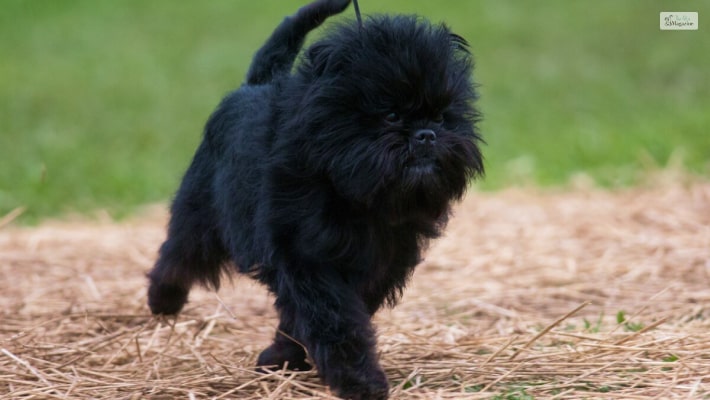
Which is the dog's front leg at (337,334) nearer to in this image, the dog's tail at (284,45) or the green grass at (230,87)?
the dog's tail at (284,45)

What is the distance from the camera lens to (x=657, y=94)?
42.7 ft

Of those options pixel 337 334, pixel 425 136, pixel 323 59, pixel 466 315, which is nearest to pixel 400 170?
pixel 425 136

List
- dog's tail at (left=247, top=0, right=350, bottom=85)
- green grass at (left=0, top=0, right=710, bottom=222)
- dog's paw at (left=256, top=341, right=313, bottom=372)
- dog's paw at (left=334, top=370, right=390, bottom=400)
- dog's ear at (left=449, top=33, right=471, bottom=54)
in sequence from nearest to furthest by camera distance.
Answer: dog's paw at (left=334, top=370, right=390, bottom=400) → dog's ear at (left=449, top=33, right=471, bottom=54) → dog's paw at (left=256, top=341, right=313, bottom=372) → dog's tail at (left=247, top=0, right=350, bottom=85) → green grass at (left=0, top=0, right=710, bottom=222)

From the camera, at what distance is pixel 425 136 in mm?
3227

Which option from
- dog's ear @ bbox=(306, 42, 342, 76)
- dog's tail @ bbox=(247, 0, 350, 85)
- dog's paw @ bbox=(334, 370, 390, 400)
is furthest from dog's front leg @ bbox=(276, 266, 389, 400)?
dog's tail @ bbox=(247, 0, 350, 85)

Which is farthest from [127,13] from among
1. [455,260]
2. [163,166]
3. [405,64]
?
[405,64]

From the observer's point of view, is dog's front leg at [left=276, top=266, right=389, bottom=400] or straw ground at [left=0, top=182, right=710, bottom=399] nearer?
dog's front leg at [left=276, top=266, right=389, bottom=400]

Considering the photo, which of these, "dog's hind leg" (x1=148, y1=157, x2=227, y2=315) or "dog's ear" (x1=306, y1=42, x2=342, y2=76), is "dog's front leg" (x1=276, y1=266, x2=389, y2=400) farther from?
"dog's hind leg" (x1=148, y1=157, x2=227, y2=315)

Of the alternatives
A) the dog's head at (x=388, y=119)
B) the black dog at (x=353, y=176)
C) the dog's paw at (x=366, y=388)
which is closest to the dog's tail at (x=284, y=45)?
the black dog at (x=353, y=176)

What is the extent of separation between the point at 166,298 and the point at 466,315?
1.52 metres

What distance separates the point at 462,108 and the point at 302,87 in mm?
561

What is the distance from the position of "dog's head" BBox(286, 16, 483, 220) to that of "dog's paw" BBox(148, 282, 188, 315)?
4.84 ft

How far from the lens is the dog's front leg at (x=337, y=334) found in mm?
3311

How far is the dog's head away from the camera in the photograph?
3.21m
